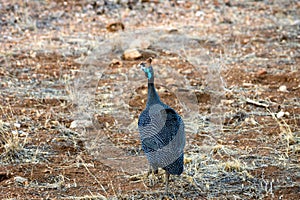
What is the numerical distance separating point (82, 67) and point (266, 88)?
2.16 m

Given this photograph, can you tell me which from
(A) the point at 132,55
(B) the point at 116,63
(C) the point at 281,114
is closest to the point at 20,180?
(C) the point at 281,114

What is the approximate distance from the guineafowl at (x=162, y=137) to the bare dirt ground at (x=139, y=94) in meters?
0.32

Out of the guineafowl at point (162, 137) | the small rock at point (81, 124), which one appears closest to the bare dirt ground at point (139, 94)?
the small rock at point (81, 124)

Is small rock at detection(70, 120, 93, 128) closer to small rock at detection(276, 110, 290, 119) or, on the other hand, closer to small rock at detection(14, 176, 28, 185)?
small rock at detection(14, 176, 28, 185)

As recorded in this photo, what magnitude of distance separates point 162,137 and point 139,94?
7.00 ft

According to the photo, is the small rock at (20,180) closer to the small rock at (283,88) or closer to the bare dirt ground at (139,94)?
the bare dirt ground at (139,94)

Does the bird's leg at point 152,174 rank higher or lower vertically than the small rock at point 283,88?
higher

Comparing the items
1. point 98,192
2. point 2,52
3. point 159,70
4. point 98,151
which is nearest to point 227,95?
point 159,70

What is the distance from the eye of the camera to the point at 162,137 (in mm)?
3703

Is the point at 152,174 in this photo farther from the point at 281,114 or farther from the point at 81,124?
the point at 281,114

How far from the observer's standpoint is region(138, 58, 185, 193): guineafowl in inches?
142

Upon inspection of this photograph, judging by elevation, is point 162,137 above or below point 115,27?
above

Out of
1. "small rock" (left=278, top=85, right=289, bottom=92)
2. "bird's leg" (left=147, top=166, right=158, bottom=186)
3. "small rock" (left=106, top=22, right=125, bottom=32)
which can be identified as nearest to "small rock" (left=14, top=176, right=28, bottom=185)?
"bird's leg" (left=147, top=166, right=158, bottom=186)

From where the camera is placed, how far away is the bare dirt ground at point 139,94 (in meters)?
4.02
